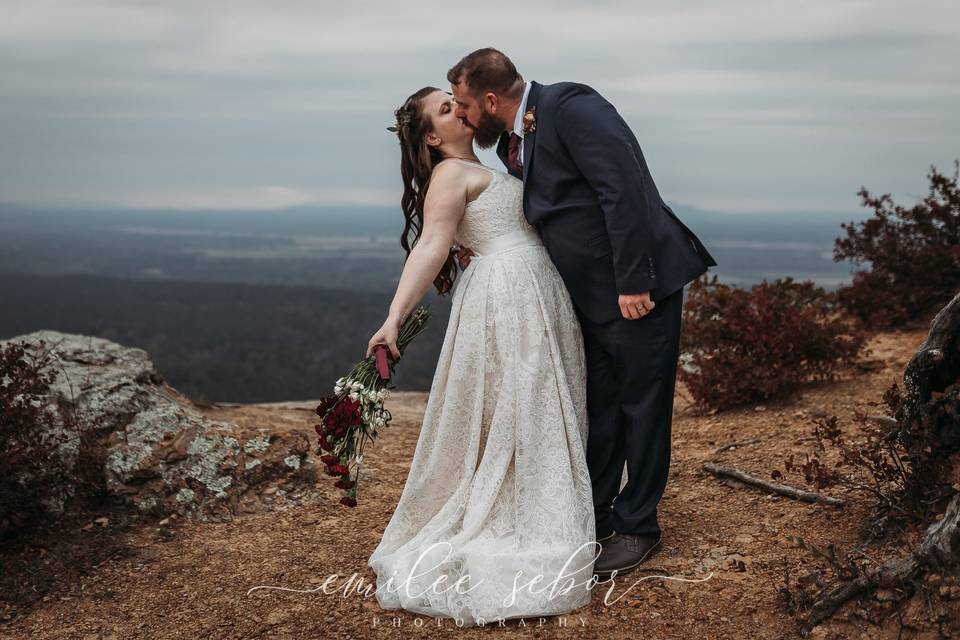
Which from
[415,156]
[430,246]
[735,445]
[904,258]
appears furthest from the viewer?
[904,258]

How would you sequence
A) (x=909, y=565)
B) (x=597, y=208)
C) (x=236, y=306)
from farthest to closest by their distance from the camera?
(x=236, y=306) < (x=597, y=208) < (x=909, y=565)

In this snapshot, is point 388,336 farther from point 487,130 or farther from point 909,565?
point 909,565

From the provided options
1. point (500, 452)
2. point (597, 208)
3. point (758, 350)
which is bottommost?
point (500, 452)

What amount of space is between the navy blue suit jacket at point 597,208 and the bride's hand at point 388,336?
0.80 m

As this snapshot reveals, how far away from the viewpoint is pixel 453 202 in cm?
Result: 396

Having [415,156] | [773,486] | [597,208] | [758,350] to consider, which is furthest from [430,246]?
[758,350]

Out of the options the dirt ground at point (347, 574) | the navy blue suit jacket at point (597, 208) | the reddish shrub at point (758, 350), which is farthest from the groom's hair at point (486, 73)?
the reddish shrub at point (758, 350)

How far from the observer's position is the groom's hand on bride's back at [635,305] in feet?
12.2

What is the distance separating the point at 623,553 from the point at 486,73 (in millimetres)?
2297

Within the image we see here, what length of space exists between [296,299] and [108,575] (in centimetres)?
5469

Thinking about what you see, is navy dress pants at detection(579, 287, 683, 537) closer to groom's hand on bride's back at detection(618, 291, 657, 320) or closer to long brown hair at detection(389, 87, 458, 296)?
groom's hand on bride's back at detection(618, 291, 657, 320)

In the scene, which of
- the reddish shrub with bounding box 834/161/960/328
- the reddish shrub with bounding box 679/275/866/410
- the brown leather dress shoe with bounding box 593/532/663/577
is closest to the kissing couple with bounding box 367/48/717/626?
the brown leather dress shoe with bounding box 593/532/663/577

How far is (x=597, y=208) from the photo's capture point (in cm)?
382

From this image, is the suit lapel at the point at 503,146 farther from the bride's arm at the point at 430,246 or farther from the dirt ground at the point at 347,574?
the dirt ground at the point at 347,574
